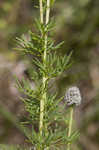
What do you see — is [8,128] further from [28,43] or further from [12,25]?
[28,43]

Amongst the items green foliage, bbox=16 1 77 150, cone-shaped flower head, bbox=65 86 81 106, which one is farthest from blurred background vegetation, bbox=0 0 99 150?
green foliage, bbox=16 1 77 150

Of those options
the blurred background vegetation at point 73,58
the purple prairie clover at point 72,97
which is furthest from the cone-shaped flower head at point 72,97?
the blurred background vegetation at point 73,58

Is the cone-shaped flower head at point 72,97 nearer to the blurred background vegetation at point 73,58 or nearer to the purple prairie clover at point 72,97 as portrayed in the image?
the purple prairie clover at point 72,97

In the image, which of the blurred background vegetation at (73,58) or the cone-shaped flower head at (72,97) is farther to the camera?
the blurred background vegetation at (73,58)

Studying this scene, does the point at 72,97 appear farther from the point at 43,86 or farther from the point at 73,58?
the point at 73,58

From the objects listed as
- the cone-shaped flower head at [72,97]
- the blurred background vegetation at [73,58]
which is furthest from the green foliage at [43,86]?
the blurred background vegetation at [73,58]

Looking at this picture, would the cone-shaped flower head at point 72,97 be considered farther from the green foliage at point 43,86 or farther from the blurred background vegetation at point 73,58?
the blurred background vegetation at point 73,58

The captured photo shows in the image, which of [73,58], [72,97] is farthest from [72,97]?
[73,58]

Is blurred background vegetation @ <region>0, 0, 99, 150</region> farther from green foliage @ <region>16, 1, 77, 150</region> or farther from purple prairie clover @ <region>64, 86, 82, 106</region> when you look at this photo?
green foliage @ <region>16, 1, 77, 150</region>
